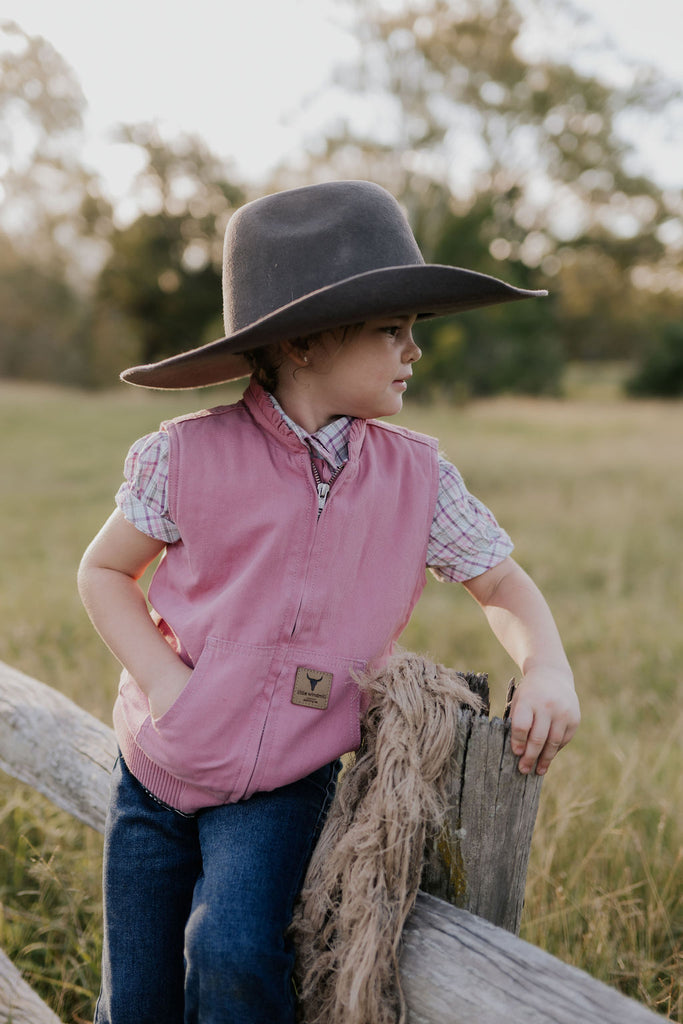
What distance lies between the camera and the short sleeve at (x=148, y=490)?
162 cm

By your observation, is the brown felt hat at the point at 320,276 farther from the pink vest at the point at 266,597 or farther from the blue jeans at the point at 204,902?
the blue jeans at the point at 204,902

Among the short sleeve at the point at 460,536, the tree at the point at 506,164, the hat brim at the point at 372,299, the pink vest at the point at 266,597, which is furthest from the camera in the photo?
the tree at the point at 506,164

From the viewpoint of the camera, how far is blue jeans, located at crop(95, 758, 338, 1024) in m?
1.33

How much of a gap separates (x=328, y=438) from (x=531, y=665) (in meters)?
0.59

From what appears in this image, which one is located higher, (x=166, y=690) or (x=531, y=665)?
(x=531, y=665)

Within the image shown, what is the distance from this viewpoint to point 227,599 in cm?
156

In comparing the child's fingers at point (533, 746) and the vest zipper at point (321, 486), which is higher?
the vest zipper at point (321, 486)

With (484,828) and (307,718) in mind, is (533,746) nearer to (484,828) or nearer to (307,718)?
(484,828)

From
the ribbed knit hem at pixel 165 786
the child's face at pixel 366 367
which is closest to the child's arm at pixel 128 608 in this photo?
the ribbed knit hem at pixel 165 786

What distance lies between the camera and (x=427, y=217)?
23.2 meters

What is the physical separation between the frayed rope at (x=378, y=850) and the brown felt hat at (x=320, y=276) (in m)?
0.62

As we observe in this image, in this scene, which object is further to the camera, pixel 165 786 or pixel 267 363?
pixel 267 363

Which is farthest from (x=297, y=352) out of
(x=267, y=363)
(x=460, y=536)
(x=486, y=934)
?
(x=486, y=934)

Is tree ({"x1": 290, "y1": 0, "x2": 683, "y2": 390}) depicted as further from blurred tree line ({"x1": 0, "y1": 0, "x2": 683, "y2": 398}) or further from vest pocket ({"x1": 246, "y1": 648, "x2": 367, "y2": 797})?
vest pocket ({"x1": 246, "y1": 648, "x2": 367, "y2": 797})
